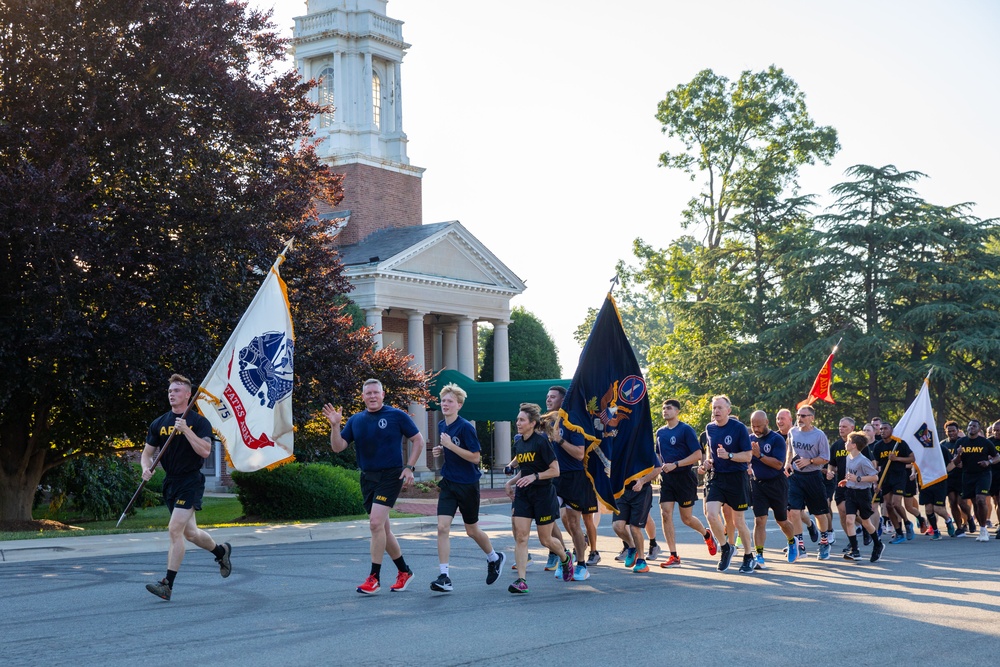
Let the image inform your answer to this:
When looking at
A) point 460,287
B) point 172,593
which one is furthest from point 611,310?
point 460,287

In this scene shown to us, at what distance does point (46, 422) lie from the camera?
21.1m

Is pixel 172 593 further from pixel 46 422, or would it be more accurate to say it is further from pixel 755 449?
pixel 46 422

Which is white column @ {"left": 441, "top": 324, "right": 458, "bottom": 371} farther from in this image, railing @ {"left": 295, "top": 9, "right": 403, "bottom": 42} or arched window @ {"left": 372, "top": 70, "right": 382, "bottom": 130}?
railing @ {"left": 295, "top": 9, "right": 403, "bottom": 42}

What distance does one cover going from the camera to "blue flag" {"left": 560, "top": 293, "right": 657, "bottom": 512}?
41.1 feet

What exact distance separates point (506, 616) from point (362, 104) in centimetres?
4031

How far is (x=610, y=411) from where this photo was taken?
12.8 meters

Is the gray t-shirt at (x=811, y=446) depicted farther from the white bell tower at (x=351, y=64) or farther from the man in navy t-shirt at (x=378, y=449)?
the white bell tower at (x=351, y=64)

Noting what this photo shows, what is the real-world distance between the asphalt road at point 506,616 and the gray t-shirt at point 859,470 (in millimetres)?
964

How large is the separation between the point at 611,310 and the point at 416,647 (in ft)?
19.9

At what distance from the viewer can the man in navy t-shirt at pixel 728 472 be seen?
12859mm

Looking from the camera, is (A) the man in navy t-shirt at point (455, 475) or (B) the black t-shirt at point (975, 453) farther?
(B) the black t-shirt at point (975, 453)

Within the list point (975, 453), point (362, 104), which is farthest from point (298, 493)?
point (362, 104)

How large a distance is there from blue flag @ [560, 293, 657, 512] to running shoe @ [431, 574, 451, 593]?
86.8 inches

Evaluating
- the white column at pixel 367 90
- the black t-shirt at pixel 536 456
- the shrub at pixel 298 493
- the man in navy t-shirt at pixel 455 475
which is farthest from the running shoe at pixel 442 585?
the white column at pixel 367 90
